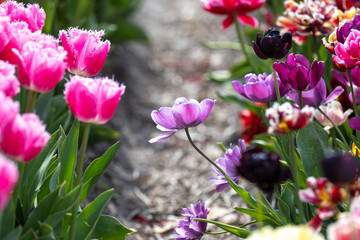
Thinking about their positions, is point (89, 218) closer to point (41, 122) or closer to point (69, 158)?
point (69, 158)

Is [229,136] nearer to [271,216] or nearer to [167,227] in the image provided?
[167,227]

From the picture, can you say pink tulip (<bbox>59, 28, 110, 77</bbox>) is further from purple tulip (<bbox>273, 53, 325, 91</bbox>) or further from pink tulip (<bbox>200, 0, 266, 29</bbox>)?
pink tulip (<bbox>200, 0, 266, 29</bbox>)

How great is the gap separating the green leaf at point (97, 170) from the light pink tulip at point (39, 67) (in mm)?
319

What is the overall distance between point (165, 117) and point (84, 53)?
0.78 ft

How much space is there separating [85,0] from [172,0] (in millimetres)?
3355

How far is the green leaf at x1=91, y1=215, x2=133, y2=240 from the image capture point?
1470mm

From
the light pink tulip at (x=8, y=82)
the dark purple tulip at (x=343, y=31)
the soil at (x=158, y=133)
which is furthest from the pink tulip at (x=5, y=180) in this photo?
the soil at (x=158, y=133)

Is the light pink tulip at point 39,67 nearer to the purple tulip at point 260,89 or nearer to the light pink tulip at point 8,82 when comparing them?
the light pink tulip at point 8,82

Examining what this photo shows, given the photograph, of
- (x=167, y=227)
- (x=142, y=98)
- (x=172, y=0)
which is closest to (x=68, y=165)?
(x=167, y=227)

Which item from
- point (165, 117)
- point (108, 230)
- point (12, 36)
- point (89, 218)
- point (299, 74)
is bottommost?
point (108, 230)

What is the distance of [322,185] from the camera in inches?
39.0

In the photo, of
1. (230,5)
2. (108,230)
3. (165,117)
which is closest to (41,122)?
(165,117)

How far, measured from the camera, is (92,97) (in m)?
1.08

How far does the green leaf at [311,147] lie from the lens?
142cm
